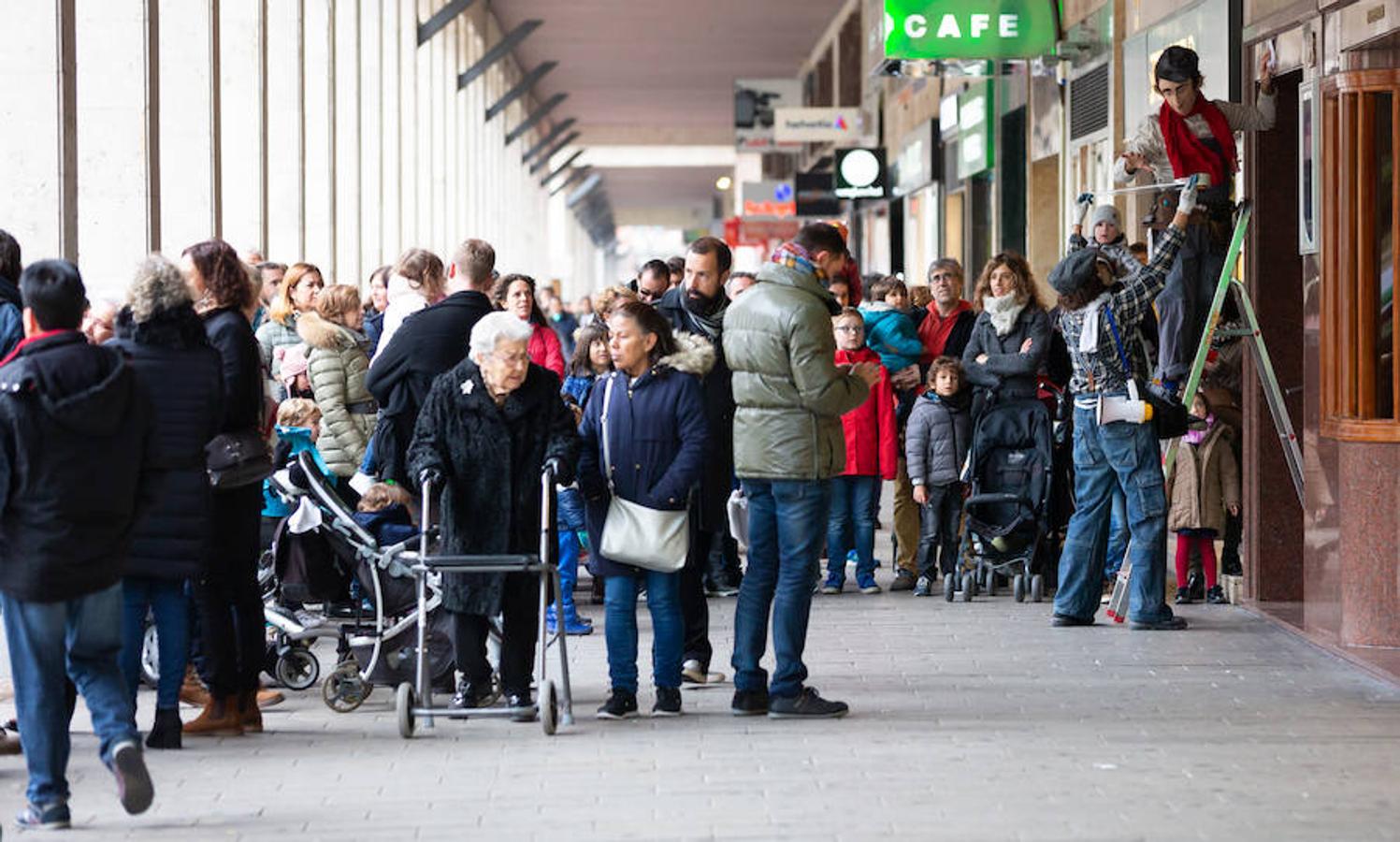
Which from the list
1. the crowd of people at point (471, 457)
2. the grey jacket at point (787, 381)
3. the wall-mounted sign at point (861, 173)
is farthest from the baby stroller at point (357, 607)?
the wall-mounted sign at point (861, 173)

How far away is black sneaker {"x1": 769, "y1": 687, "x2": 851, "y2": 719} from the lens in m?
7.65

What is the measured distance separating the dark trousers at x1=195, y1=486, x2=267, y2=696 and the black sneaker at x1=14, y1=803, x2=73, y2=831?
1.43 meters

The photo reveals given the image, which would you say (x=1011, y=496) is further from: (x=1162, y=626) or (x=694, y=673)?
(x=694, y=673)

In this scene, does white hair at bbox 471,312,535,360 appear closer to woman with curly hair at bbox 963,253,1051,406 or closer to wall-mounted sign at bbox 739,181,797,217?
woman with curly hair at bbox 963,253,1051,406

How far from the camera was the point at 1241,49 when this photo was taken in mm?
10820

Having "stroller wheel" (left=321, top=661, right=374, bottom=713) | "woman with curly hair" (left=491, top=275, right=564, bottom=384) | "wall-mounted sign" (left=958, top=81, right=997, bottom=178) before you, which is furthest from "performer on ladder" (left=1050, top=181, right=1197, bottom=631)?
"wall-mounted sign" (left=958, top=81, right=997, bottom=178)

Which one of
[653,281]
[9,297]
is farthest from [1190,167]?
[9,297]

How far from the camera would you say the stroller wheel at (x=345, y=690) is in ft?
25.9

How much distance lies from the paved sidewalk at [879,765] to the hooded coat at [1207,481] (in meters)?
1.61

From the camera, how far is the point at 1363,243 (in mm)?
8812

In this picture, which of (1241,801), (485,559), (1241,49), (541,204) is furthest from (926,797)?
(541,204)

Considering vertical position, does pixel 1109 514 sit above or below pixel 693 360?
below

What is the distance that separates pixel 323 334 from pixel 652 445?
2.50m

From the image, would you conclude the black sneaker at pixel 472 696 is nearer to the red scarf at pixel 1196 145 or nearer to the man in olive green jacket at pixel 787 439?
the man in olive green jacket at pixel 787 439
